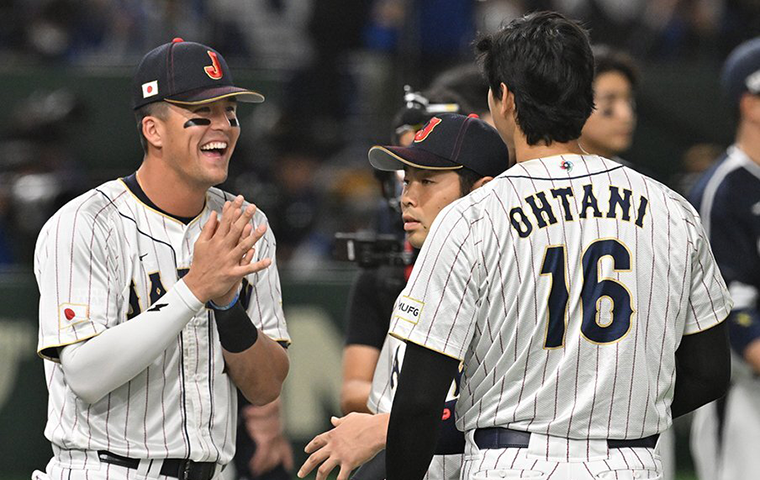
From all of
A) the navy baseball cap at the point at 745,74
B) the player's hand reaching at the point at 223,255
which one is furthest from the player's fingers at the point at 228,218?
the navy baseball cap at the point at 745,74

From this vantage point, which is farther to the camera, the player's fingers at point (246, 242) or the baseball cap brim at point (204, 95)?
the baseball cap brim at point (204, 95)

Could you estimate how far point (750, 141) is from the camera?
566 centimetres

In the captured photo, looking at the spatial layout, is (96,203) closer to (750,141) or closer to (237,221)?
(237,221)

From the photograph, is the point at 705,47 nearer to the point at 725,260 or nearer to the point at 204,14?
the point at 204,14

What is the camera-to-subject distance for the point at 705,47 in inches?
450

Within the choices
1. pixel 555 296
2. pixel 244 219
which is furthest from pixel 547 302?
pixel 244 219

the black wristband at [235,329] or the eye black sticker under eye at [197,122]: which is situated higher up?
the eye black sticker under eye at [197,122]

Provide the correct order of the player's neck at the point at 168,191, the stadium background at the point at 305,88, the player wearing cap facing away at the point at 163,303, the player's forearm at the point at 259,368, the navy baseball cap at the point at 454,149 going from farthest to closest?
1. the stadium background at the point at 305,88
2. the player's neck at the point at 168,191
3. the player's forearm at the point at 259,368
4. the navy baseball cap at the point at 454,149
5. the player wearing cap facing away at the point at 163,303

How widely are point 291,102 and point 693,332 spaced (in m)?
7.39

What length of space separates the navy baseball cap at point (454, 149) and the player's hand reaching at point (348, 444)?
2.53 ft

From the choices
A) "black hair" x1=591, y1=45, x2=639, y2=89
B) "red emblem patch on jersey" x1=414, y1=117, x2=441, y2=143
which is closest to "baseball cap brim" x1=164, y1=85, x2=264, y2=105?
"red emblem patch on jersey" x1=414, y1=117, x2=441, y2=143

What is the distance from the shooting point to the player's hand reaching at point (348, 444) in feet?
10.6

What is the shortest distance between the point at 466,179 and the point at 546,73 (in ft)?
1.95

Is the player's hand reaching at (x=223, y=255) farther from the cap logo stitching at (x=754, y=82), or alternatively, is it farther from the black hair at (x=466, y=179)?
the cap logo stitching at (x=754, y=82)
